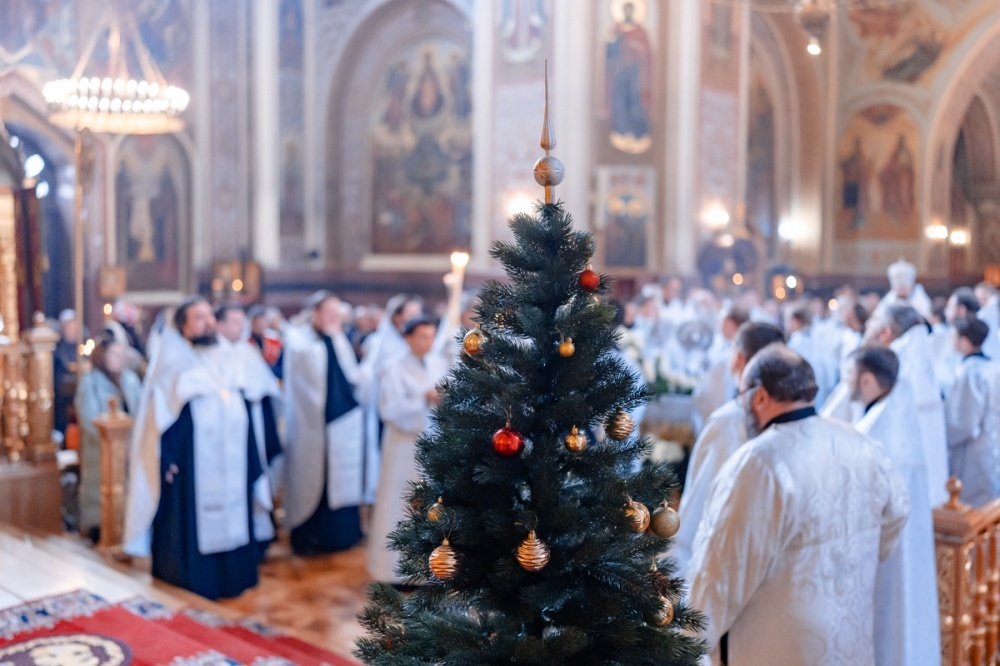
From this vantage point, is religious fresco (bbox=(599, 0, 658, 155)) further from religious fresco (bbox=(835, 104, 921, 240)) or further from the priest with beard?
the priest with beard

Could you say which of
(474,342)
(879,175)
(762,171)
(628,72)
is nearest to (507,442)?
(474,342)

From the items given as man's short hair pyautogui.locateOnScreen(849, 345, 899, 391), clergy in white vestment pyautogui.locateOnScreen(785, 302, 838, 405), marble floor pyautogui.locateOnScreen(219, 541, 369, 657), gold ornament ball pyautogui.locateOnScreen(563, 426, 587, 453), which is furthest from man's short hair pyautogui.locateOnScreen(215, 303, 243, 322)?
gold ornament ball pyautogui.locateOnScreen(563, 426, 587, 453)

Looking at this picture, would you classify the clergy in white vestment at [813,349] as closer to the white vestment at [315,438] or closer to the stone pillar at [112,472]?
the white vestment at [315,438]

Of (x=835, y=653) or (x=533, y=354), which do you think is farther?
(x=835, y=653)

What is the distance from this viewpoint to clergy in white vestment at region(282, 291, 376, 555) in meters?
7.01

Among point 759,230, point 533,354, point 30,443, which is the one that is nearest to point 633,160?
point 759,230

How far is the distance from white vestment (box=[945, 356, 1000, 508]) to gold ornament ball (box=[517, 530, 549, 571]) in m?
4.84

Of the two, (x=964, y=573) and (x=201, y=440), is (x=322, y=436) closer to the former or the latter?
(x=201, y=440)

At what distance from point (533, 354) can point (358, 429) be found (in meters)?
5.23

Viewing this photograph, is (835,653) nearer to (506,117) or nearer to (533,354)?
(533,354)

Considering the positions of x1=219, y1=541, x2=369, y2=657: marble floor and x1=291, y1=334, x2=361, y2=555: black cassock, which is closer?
x1=219, y1=541, x2=369, y2=657: marble floor

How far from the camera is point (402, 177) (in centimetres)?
1842

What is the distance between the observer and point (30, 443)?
273 inches

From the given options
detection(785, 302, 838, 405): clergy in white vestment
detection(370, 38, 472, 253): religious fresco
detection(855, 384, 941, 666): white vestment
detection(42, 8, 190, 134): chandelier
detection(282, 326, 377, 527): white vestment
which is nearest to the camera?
detection(855, 384, 941, 666): white vestment
